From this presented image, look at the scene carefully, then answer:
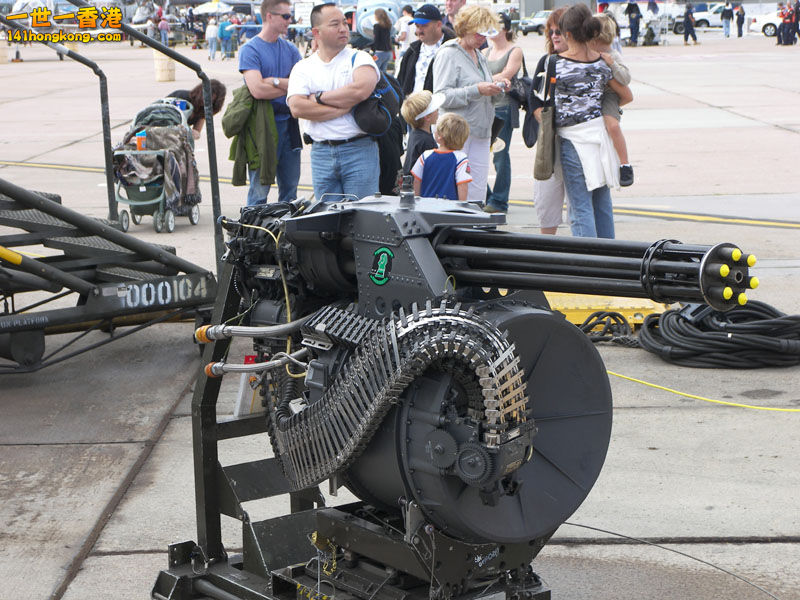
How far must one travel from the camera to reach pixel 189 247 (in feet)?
33.6

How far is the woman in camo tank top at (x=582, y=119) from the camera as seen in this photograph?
779cm

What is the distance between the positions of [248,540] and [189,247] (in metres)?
6.63

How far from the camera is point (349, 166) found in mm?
7531

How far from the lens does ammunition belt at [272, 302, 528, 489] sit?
10.0ft

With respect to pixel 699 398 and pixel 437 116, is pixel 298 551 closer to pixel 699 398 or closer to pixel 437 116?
pixel 699 398

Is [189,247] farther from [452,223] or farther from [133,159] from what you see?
[452,223]

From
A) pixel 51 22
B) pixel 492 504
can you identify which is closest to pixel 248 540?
pixel 492 504

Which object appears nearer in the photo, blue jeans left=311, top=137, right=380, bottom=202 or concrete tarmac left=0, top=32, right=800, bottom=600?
concrete tarmac left=0, top=32, right=800, bottom=600

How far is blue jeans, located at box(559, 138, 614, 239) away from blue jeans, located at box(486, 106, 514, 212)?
2.89 meters

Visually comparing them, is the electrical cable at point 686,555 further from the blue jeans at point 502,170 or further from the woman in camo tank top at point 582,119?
the blue jeans at point 502,170

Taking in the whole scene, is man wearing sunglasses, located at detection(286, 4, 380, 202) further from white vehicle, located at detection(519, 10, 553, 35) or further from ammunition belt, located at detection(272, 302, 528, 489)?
white vehicle, located at detection(519, 10, 553, 35)

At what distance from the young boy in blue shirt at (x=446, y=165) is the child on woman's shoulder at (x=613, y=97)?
1.15m

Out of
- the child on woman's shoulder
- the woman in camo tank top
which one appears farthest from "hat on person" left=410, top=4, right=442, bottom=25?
the woman in camo tank top

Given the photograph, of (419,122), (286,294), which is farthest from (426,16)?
(286,294)
